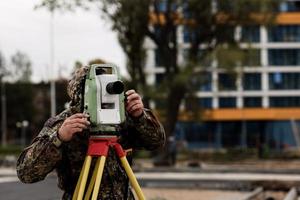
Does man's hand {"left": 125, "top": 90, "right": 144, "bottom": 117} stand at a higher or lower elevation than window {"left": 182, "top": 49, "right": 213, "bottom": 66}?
lower

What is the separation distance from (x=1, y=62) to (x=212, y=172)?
62455mm

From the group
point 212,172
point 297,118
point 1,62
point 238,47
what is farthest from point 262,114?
point 212,172

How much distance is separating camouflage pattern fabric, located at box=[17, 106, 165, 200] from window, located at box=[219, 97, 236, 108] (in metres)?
67.0

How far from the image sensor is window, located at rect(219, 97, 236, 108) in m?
69.7

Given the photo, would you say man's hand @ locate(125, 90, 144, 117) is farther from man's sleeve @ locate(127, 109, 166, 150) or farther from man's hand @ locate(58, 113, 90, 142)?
man's hand @ locate(58, 113, 90, 142)

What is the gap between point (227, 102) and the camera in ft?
229

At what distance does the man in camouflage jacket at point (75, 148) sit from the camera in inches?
115

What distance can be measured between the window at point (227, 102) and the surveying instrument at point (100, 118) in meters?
67.3

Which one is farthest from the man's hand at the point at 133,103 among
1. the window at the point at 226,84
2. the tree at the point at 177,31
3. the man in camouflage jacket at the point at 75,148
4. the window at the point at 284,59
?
the window at the point at 284,59

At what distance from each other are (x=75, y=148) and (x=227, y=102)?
67.4 metres

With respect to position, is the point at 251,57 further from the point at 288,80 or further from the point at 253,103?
the point at 288,80

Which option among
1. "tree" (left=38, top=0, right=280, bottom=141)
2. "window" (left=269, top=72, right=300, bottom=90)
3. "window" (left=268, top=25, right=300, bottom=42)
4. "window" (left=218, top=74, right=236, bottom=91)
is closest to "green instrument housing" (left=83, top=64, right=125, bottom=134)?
"tree" (left=38, top=0, right=280, bottom=141)

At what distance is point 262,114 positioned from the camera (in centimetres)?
6975

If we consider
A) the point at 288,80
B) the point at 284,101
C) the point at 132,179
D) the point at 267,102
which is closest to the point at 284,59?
the point at 288,80
